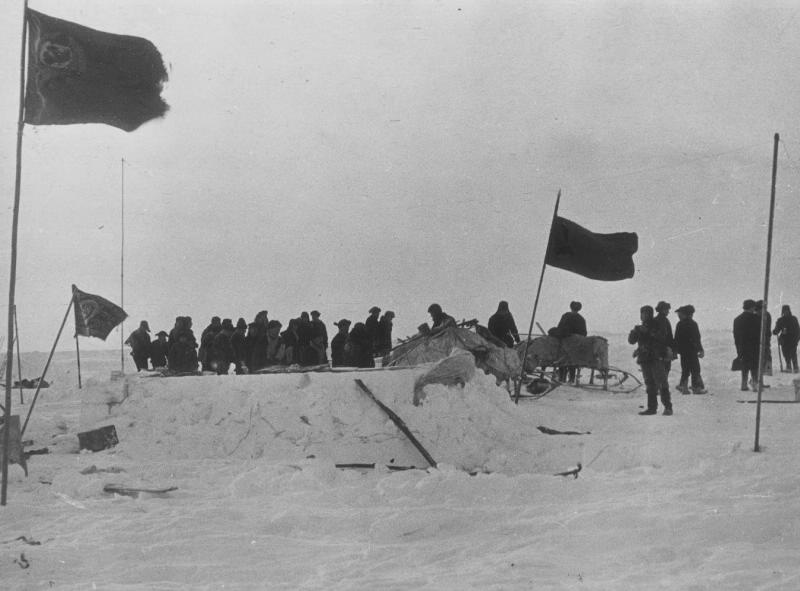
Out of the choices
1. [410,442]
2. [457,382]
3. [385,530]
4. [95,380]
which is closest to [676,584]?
[385,530]

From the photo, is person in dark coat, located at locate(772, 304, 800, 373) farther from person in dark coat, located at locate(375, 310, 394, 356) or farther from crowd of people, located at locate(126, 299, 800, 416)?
person in dark coat, located at locate(375, 310, 394, 356)

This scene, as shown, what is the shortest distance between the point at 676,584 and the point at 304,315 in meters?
12.1

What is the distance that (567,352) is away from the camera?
16.2m

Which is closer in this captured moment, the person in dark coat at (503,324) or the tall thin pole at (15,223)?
the tall thin pole at (15,223)

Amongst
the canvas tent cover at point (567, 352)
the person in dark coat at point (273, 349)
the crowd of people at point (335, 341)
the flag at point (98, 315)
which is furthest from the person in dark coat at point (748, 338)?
the flag at point (98, 315)

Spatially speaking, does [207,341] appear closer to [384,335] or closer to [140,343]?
[140,343]

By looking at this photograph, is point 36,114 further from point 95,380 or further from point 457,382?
point 457,382

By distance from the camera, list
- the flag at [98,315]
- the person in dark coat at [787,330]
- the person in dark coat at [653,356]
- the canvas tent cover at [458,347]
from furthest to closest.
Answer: the person in dark coat at [787,330]
the canvas tent cover at [458,347]
the flag at [98,315]
the person in dark coat at [653,356]

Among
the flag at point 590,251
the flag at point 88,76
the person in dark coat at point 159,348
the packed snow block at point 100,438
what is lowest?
the packed snow block at point 100,438

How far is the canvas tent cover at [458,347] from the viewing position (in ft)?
45.6

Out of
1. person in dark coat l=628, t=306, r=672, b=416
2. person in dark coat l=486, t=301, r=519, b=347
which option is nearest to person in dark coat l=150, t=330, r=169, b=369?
person in dark coat l=486, t=301, r=519, b=347

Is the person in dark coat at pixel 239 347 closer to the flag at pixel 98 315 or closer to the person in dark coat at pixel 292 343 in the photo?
the person in dark coat at pixel 292 343

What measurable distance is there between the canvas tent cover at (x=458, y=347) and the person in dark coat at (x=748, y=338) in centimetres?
399

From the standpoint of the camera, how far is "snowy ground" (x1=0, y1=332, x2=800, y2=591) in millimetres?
5117
